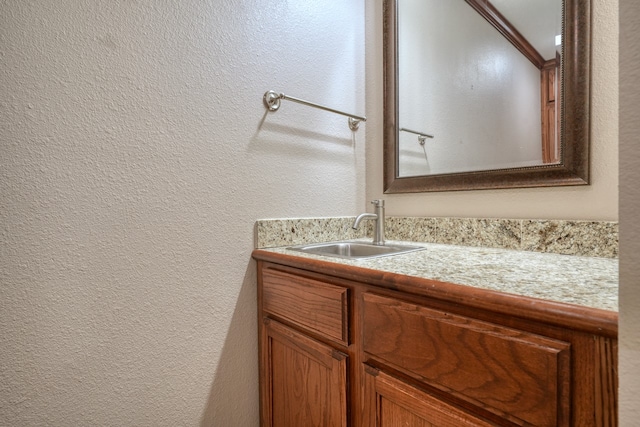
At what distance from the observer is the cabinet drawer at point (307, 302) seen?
2.68 feet

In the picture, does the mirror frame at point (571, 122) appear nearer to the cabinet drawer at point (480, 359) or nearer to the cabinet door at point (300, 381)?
the cabinet drawer at point (480, 359)

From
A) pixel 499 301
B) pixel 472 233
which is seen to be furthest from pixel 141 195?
pixel 472 233

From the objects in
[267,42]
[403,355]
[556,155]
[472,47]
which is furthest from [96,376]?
[472,47]

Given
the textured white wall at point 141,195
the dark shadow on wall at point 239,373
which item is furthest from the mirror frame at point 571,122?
the dark shadow on wall at point 239,373

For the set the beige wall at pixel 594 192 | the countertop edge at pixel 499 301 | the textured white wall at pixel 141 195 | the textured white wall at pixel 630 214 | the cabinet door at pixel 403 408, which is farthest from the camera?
the beige wall at pixel 594 192

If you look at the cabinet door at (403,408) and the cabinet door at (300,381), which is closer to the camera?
the cabinet door at (403,408)

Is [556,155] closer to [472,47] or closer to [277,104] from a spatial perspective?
[472,47]

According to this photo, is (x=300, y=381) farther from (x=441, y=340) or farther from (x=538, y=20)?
(x=538, y=20)

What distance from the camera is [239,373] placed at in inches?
42.9

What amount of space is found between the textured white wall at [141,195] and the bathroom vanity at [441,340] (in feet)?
0.64

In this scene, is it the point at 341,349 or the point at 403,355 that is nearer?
the point at 403,355

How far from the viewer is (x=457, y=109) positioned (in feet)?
4.01

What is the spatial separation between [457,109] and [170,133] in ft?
3.34

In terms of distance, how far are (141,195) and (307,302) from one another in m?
0.56
